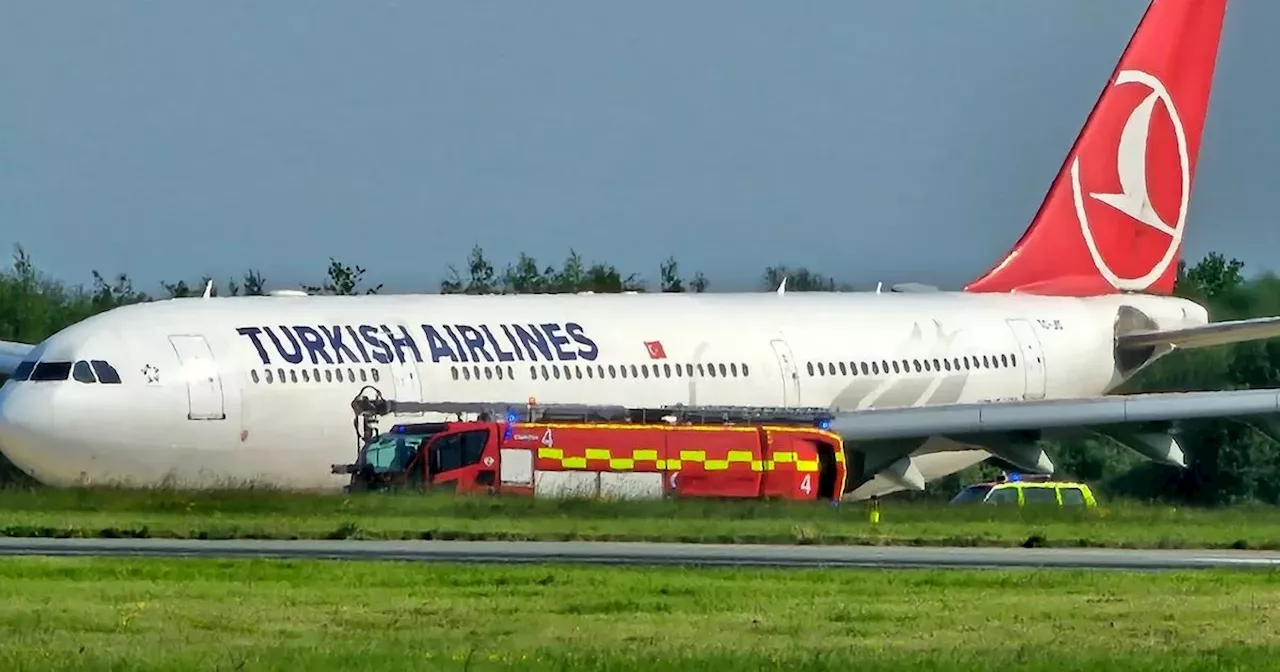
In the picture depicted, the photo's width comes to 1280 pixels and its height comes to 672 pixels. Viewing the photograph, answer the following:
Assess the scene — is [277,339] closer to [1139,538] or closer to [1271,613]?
[1139,538]

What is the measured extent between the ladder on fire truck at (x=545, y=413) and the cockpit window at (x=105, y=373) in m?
4.13

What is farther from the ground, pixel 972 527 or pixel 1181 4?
pixel 1181 4

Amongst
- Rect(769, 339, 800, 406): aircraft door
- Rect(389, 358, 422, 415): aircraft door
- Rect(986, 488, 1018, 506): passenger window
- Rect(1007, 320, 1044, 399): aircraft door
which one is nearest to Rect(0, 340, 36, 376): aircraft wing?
Rect(389, 358, 422, 415): aircraft door

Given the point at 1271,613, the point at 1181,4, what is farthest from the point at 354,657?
the point at 1181,4

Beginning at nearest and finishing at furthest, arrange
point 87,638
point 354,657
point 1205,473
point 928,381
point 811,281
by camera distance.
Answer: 1. point 354,657
2. point 87,638
3. point 928,381
4. point 1205,473
5. point 811,281

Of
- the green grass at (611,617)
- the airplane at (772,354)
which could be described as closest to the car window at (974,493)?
the airplane at (772,354)

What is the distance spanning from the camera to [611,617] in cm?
2023

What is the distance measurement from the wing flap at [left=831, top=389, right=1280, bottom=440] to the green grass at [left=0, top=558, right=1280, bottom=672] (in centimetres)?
1998

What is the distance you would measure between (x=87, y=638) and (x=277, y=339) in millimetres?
25034

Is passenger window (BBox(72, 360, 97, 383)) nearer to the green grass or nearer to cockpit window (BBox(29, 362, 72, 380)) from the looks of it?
cockpit window (BBox(29, 362, 72, 380))

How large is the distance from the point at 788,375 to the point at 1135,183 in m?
12.1

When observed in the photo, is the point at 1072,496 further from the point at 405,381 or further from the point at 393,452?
the point at 393,452

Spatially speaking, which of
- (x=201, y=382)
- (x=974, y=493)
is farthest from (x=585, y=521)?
(x=974, y=493)

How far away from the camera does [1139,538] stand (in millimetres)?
32062
